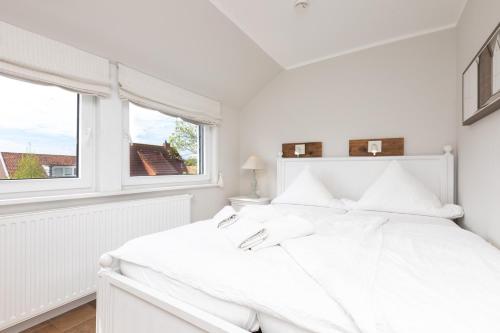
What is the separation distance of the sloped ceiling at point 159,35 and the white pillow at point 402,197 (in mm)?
1944

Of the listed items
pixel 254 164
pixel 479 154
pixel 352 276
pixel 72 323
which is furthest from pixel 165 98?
pixel 479 154

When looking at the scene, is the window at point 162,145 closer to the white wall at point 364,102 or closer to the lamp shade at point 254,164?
the lamp shade at point 254,164

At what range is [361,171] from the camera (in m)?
2.64

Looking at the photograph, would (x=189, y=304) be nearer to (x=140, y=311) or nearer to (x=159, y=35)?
(x=140, y=311)

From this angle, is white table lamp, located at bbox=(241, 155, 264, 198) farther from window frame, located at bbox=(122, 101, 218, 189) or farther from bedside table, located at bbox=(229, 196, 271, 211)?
window frame, located at bbox=(122, 101, 218, 189)

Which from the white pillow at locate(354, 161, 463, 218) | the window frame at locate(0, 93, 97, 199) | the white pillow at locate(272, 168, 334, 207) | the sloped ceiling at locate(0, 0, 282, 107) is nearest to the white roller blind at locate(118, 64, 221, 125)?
the sloped ceiling at locate(0, 0, 282, 107)

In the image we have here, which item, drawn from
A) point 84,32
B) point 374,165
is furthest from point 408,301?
point 84,32

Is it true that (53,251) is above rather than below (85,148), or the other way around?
below

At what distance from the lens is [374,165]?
2572 millimetres

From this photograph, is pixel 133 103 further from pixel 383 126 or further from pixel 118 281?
pixel 383 126

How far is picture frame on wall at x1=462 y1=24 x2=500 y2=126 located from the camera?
51.1 inches

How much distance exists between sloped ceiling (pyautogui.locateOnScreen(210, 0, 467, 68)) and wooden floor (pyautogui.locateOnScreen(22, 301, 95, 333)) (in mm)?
2659

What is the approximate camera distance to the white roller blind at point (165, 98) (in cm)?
214

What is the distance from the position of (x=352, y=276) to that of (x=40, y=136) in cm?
221
